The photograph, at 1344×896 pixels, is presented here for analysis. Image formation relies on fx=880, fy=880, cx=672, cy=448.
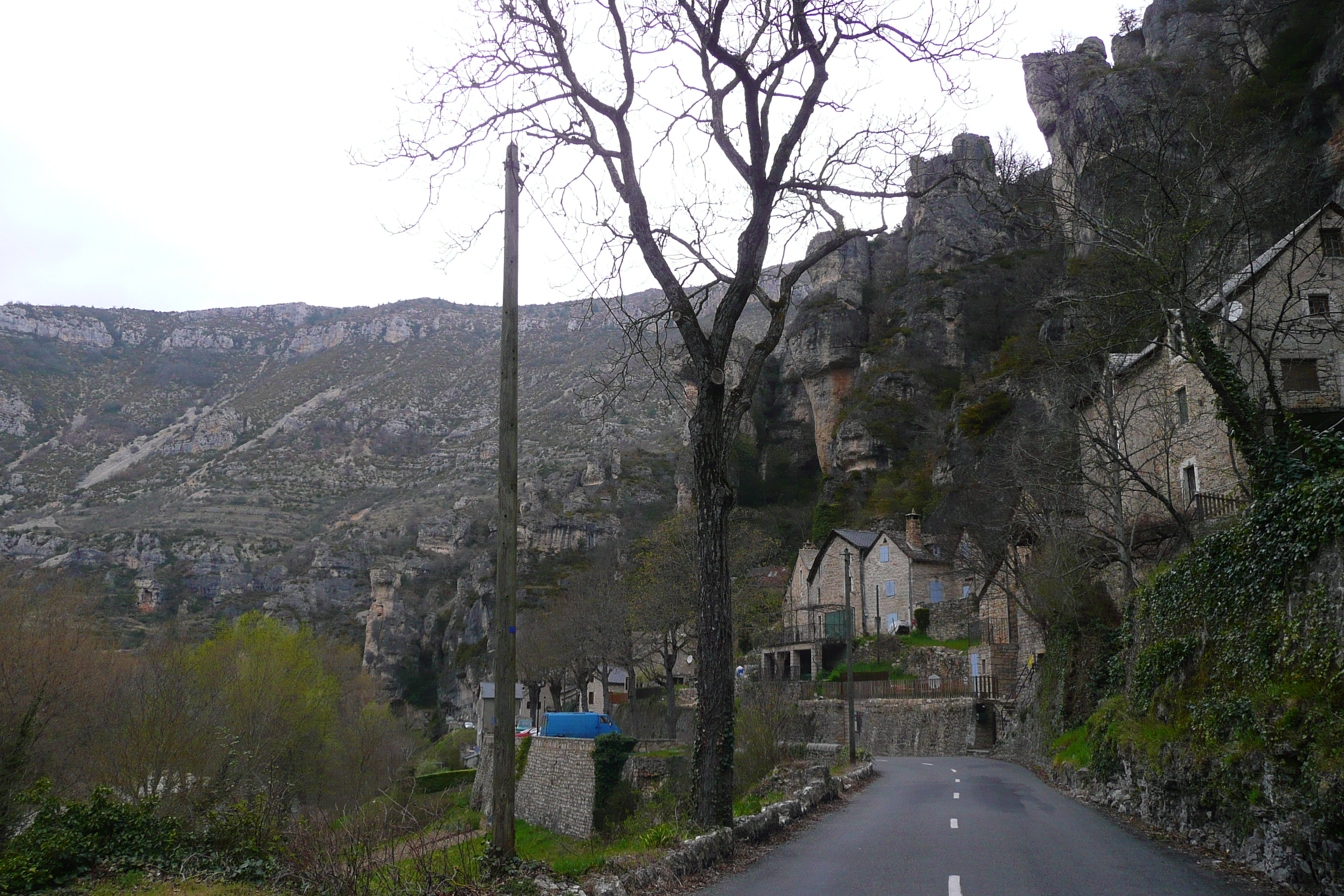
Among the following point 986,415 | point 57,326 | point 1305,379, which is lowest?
point 1305,379

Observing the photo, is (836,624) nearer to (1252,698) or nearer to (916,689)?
(916,689)

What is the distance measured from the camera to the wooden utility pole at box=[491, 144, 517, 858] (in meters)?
8.19

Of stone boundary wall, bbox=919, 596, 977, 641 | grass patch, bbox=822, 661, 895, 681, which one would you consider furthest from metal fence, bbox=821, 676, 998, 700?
stone boundary wall, bbox=919, 596, 977, 641

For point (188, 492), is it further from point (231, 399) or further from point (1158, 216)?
point (1158, 216)

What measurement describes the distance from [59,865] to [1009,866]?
36.4ft

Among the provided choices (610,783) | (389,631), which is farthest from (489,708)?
(389,631)

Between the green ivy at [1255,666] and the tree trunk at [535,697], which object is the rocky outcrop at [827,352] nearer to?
the tree trunk at [535,697]

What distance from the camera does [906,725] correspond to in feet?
136

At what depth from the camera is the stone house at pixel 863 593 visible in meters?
53.1

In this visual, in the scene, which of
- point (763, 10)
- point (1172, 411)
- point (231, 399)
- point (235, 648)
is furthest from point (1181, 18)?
point (231, 399)

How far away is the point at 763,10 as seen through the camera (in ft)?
37.1

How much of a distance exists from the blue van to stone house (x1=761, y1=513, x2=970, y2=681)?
16.2m

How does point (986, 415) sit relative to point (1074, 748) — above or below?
above

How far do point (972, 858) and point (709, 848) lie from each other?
3.26 m
